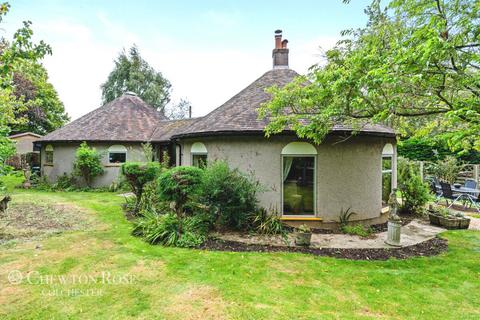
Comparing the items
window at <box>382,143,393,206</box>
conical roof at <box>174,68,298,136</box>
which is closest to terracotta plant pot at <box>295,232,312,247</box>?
conical roof at <box>174,68,298,136</box>

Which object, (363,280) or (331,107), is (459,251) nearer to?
(363,280)

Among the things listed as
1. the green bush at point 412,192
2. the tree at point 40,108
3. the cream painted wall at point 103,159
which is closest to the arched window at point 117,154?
the cream painted wall at point 103,159

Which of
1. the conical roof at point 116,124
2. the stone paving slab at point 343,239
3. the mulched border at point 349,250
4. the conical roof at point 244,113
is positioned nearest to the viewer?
the mulched border at point 349,250

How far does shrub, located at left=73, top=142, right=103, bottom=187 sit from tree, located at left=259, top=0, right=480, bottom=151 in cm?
1289

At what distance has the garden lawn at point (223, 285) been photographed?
367 centimetres

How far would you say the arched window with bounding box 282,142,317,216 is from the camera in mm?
7750

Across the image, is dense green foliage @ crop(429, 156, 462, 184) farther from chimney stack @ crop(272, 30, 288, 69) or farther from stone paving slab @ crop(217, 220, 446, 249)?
chimney stack @ crop(272, 30, 288, 69)

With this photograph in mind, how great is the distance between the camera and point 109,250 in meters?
5.97

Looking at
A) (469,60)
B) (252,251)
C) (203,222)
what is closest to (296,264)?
(252,251)

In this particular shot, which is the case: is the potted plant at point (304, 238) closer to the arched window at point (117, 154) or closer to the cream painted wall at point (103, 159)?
the cream painted wall at point (103, 159)

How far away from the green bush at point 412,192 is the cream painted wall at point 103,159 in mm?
14676

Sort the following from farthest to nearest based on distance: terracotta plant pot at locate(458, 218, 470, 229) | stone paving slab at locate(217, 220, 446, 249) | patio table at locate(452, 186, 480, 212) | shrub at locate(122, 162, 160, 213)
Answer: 1. patio table at locate(452, 186, 480, 212)
2. shrub at locate(122, 162, 160, 213)
3. terracotta plant pot at locate(458, 218, 470, 229)
4. stone paving slab at locate(217, 220, 446, 249)

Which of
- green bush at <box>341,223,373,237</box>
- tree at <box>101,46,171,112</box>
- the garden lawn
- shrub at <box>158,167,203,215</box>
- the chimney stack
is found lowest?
the garden lawn

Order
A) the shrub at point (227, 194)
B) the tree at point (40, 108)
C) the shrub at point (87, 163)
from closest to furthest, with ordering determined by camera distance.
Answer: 1. the shrub at point (227, 194)
2. the shrub at point (87, 163)
3. the tree at point (40, 108)
